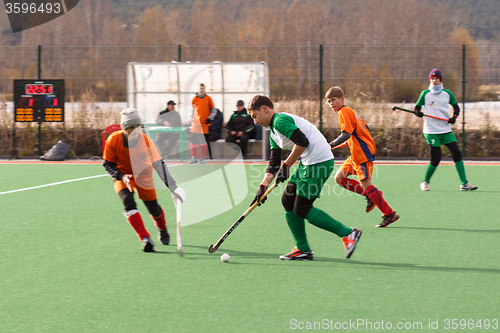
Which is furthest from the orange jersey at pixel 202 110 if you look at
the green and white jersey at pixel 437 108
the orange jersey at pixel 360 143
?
the orange jersey at pixel 360 143

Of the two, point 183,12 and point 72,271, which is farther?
point 183,12

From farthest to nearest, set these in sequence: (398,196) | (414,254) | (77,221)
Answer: (398,196) < (77,221) < (414,254)

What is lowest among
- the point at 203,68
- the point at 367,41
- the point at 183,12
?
the point at 203,68

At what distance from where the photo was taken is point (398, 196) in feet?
30.9

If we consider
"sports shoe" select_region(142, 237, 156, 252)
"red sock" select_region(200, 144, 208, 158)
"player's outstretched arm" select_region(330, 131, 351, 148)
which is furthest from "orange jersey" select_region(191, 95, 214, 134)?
"sports shoe" select_region(142, 237, 156, 252)

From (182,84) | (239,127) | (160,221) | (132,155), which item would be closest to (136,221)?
(160,221)

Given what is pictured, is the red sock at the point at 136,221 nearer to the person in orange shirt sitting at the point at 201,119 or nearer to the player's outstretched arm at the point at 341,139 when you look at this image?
the player's outstretched arm at the point at 341,139

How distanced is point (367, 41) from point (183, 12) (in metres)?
30.6

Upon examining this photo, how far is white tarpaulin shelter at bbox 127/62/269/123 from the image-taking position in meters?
16.8

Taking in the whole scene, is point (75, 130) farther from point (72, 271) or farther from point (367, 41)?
point (367, 41)

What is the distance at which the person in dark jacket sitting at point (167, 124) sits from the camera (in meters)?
15.2

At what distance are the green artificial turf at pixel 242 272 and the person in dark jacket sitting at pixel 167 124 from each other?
6579mm

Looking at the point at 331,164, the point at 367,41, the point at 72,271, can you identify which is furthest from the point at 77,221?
the point at 367,41

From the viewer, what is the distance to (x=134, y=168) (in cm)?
601
